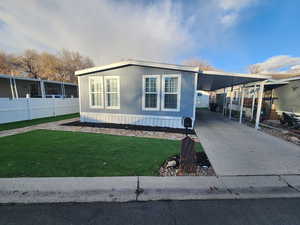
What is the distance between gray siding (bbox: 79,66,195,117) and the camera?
A: 6488 mm

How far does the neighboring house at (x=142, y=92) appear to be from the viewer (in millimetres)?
6532

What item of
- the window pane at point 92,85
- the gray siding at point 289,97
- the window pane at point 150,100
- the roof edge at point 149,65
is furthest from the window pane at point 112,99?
the gray siding at point 289,97

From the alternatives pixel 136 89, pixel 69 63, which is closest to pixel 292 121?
pixel 136 89

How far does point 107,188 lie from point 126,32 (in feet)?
41.0

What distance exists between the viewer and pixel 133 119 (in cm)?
746

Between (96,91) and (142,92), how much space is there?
3.08 metres

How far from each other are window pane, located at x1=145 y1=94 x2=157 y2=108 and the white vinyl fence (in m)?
8.42

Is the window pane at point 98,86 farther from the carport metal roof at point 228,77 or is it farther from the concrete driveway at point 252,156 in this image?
the concrete driveway at point 252,156

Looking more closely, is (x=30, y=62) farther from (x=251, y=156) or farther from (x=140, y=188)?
(x=251, y=156)

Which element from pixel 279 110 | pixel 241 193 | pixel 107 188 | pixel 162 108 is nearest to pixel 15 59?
pixel 162 108

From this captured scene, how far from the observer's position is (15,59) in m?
22.0

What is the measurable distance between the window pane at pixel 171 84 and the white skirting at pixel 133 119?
149 centimetres

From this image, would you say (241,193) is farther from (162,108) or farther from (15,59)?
(15,59)

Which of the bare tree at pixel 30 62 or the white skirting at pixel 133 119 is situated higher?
the bare tree at pixel 30 62
